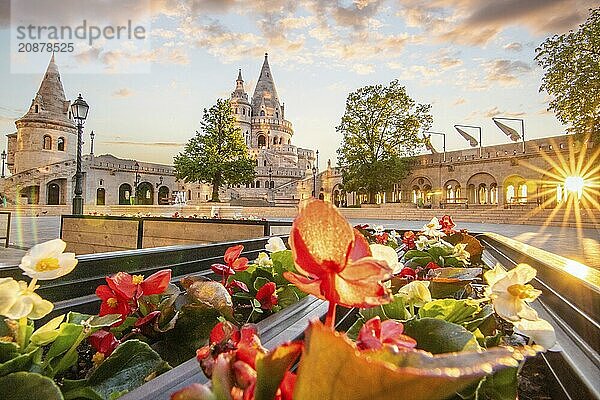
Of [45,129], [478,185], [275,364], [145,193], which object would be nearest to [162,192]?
[145,193]

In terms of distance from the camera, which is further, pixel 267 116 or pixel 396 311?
pixel 267 116

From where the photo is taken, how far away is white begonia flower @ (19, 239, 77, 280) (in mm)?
736

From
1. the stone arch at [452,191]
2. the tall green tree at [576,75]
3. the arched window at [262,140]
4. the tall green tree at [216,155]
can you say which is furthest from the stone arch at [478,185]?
the arched window at [262,140]

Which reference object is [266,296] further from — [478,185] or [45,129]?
[45,129]

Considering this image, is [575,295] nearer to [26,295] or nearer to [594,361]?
[594,361]

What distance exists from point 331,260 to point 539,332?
441 mm

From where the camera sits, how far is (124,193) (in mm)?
55219

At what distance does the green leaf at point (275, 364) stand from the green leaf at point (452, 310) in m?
0.48

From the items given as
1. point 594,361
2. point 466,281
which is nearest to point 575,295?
point 466,281

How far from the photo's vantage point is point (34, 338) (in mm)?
653

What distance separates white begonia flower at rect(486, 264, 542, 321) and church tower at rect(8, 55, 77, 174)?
2205 inches

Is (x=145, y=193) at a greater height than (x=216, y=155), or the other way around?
(x=216, y=155)

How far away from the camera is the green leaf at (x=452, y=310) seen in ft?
2.56

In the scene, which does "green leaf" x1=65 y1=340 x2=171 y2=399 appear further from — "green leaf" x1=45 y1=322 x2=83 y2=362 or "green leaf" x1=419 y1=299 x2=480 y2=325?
"green leaf" x1=419 y1=299 x2=480 y2=325
